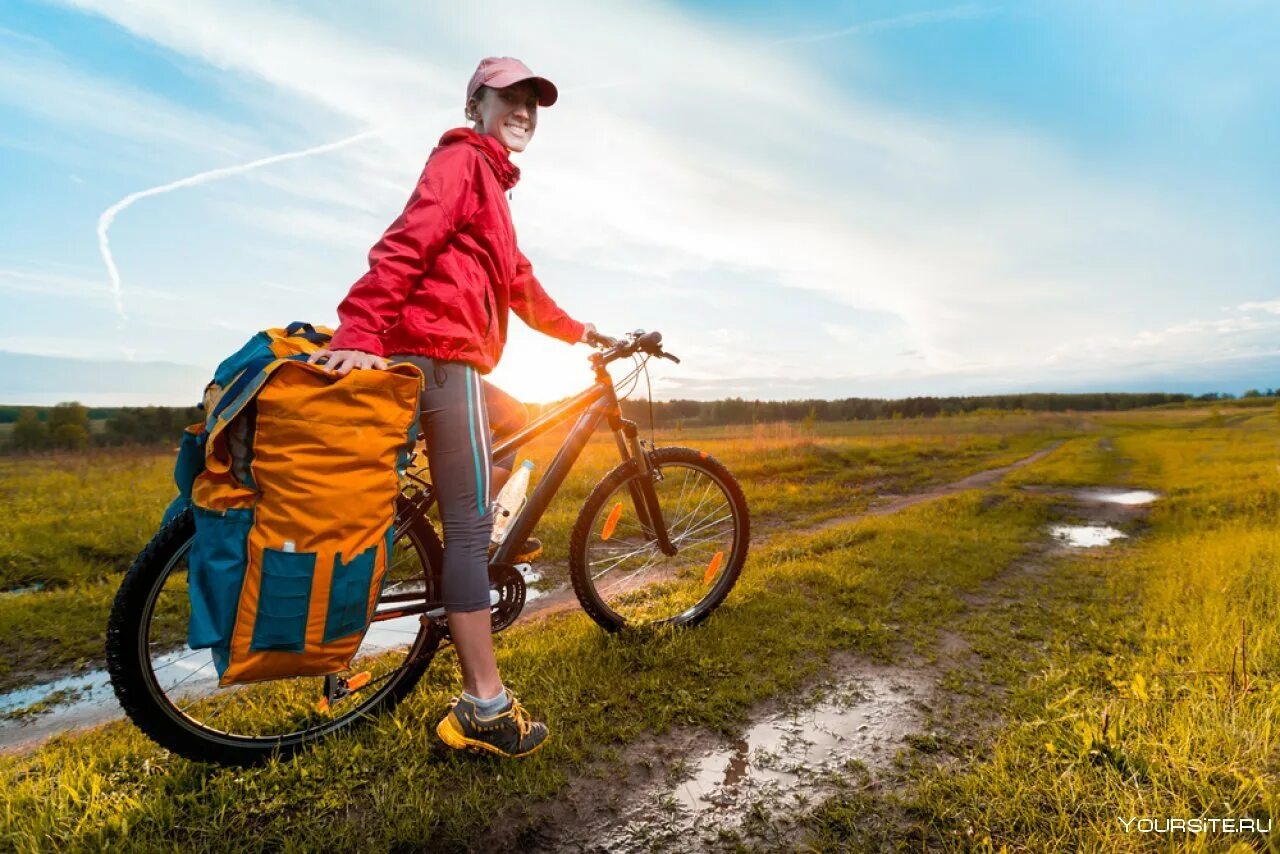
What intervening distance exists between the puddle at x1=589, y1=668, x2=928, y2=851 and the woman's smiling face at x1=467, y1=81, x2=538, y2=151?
284 centimetres

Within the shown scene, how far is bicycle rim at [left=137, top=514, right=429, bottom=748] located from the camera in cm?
248

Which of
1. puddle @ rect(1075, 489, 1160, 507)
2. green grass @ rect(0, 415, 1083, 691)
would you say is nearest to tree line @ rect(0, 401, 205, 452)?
green grass @ rect(0, 415, 1083, 691)

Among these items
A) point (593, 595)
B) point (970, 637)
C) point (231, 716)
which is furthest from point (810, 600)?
point (231, 716)

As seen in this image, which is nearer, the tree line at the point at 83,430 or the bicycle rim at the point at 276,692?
the bicycle rim at the point at 276,692

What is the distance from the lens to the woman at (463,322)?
229cm

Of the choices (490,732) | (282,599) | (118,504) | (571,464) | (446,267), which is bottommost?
(490,732)

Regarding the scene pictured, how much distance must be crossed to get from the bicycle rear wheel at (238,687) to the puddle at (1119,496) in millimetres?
11790

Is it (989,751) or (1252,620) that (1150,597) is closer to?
(1252,620)

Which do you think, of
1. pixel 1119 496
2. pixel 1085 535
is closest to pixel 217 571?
pixel 1085 535

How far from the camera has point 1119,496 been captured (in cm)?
1143

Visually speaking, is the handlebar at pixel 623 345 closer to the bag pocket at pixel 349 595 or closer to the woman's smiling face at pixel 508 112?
the woman's smiling face at pixel 508 112

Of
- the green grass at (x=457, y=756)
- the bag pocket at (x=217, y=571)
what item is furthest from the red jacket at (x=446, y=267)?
the green grass at (x=457, y=756)

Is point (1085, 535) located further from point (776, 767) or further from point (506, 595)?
point (506, 595)

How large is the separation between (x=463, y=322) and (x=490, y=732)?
1726mm
